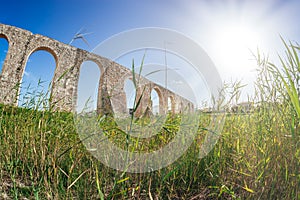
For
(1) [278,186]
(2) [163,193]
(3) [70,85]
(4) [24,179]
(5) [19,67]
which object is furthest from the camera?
(3) [70,85]

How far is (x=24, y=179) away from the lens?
105 centimetres

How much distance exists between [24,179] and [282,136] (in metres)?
1.24

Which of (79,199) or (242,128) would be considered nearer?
(79,199)

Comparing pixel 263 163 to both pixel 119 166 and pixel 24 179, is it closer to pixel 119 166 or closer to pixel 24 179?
pixel 119 166

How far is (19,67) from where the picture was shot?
8.10 meters

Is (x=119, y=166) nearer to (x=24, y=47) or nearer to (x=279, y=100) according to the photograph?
(x=279, y=100)

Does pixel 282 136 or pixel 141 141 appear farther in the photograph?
pixel 141 141

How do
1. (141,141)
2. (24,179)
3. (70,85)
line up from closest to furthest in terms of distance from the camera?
(24,179) < (141,141) < (70,85)

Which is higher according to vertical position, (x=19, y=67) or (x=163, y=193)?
(x=19, y=67)

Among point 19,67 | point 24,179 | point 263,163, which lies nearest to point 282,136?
point 263,163

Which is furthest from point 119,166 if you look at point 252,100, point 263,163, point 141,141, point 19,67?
point 19,67

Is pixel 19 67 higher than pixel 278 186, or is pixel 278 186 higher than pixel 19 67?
pixel 19 67

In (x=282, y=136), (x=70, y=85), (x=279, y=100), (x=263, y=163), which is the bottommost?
(x=263, y=163)

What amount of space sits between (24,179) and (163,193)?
0.72m
